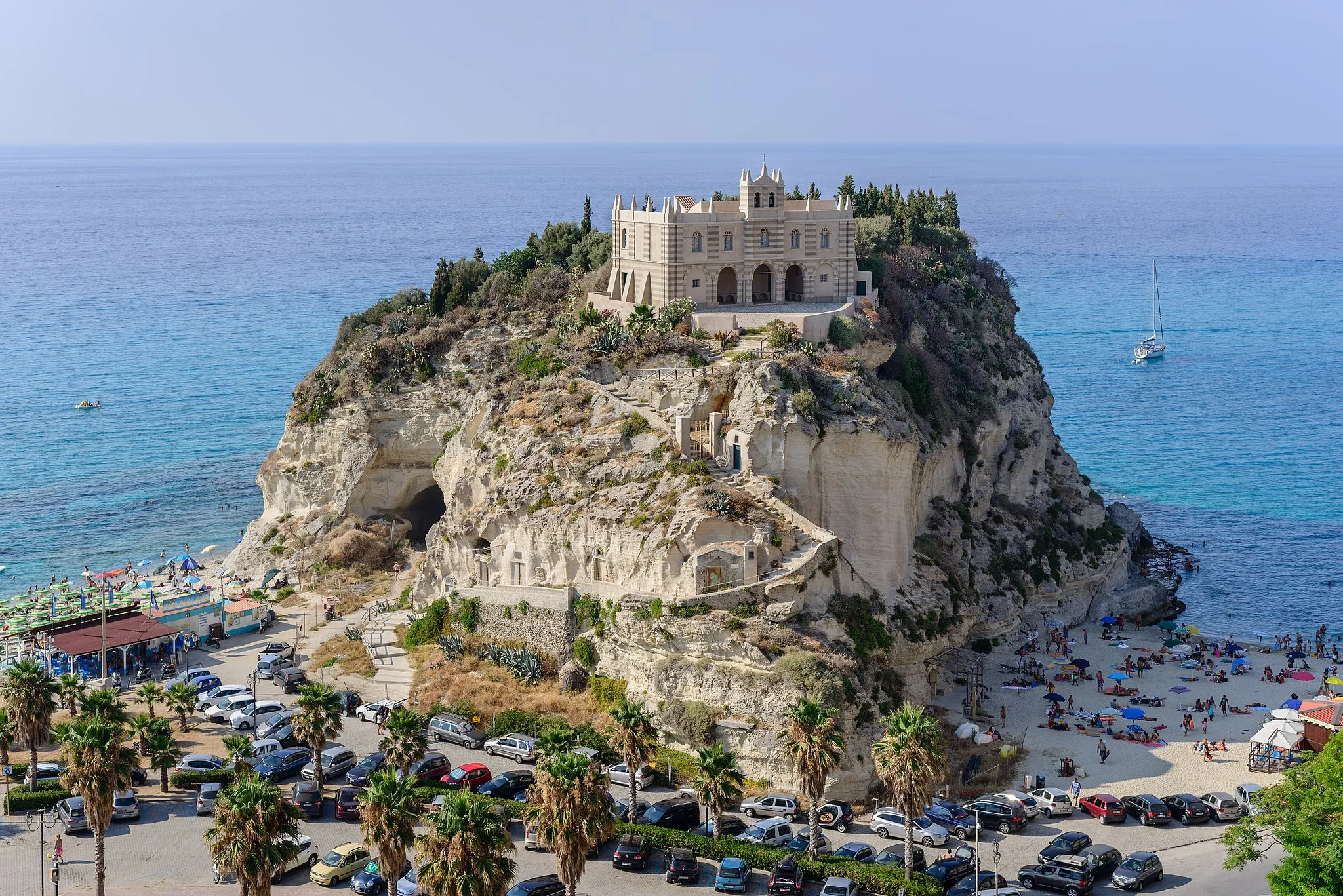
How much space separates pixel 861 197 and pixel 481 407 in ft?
110

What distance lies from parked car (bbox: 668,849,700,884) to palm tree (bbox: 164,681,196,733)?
20.1 m

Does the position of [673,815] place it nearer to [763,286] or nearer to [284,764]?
[284,764]

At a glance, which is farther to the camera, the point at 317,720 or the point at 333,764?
the point at 333,764

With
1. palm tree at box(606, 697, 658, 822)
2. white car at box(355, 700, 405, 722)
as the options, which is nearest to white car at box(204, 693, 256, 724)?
white car at box(355, 700, 405, 722)

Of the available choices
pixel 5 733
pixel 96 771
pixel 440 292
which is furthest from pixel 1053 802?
pixel 440 292

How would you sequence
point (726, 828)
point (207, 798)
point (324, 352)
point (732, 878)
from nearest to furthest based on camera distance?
point (732, 878)
point (726, 828)
point (207, 798)
point (324, 352)

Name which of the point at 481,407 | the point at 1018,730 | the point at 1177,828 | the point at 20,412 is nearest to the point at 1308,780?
the point at 1177,828

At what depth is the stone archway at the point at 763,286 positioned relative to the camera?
70.9m

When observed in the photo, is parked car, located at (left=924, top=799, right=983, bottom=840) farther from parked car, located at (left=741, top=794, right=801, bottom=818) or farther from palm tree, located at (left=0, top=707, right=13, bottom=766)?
palm tree, located at (left=0, top=707, right=13, bottom=766)

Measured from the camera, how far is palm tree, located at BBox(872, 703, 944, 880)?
39.2 meters

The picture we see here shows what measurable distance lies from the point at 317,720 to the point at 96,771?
8165 millimetres

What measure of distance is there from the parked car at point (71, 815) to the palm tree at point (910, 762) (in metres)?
23.3

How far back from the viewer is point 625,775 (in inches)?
1890

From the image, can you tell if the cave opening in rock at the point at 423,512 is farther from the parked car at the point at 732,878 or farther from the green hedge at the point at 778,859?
the parked car at the point at 732,878
